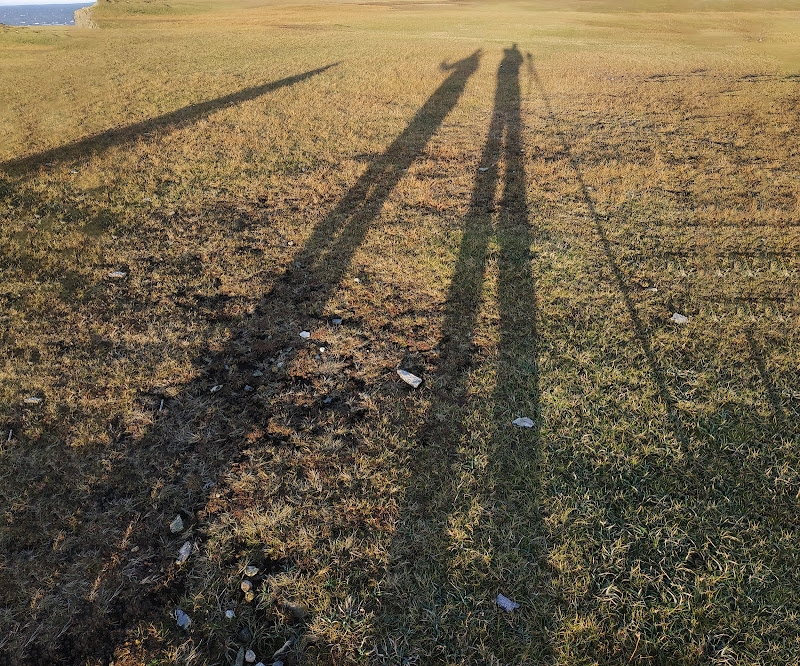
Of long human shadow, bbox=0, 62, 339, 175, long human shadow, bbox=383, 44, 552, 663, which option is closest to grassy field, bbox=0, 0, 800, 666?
long human shadow, bbox=383, 44, 552, 663

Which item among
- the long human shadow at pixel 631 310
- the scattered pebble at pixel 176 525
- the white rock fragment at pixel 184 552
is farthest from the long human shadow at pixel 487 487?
the scattered pebble at pixel 176 525

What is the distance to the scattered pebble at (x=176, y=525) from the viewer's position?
3.22 m

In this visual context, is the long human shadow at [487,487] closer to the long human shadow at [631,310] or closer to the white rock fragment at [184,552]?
the long human shadow at [631,310]

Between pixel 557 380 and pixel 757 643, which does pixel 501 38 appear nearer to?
pixel 557 380

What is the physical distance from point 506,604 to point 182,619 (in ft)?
6.57

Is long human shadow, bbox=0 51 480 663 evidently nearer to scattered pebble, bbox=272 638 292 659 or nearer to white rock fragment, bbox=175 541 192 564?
white rock fragment, bbox=175 541 192 564

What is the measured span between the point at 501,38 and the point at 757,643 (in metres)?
34.0

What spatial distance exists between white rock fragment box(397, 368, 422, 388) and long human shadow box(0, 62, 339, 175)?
9.58m

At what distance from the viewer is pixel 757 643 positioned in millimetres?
2646

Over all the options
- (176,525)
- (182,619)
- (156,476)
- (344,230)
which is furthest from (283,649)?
Answer: (344,230)

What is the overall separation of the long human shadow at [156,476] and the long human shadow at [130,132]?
7.53 metres

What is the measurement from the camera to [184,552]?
10.1 feet

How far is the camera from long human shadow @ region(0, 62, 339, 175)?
9.76 m

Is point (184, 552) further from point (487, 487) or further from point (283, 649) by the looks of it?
point (487, 487)
